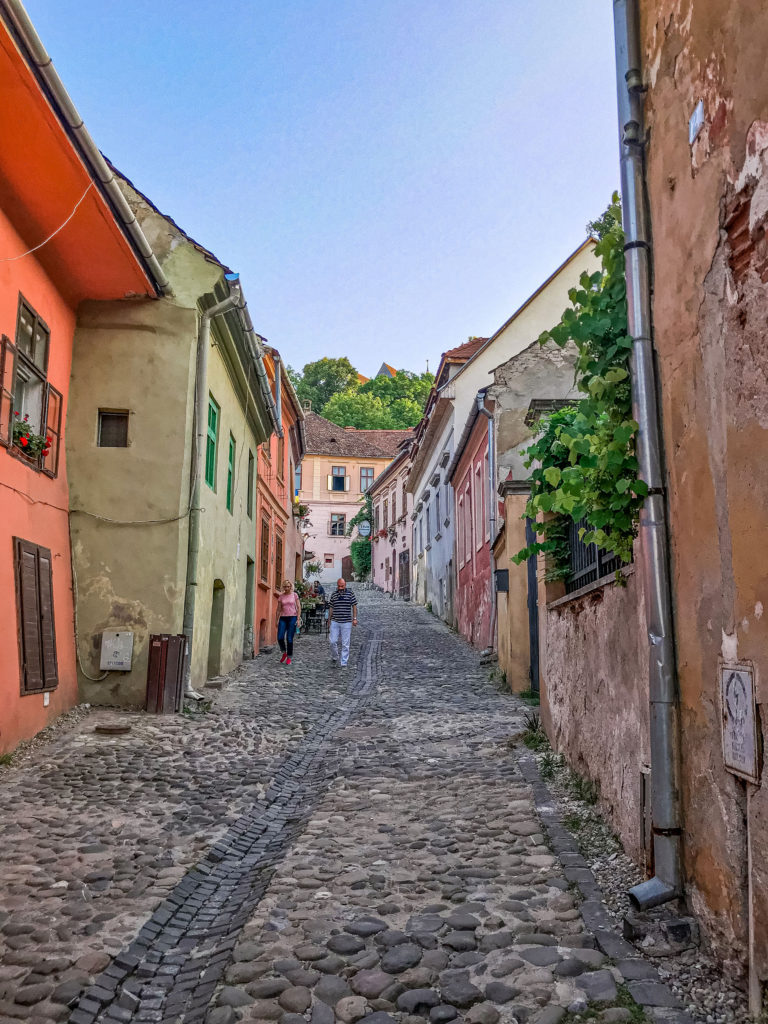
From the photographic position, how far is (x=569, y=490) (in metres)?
4.41

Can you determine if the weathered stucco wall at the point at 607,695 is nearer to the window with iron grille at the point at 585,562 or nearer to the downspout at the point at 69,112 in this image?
the window with iron grille at the point at 585,562

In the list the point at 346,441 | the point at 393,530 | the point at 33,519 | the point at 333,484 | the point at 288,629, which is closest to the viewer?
the point at 33,519

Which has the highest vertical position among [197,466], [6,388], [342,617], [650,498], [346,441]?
[346,441]

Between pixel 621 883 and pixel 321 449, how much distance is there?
49582mm

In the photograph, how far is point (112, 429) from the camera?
34.0 ft

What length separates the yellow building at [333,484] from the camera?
53.3 m

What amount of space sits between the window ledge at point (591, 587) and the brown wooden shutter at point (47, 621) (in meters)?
5.08

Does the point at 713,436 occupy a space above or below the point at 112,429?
below

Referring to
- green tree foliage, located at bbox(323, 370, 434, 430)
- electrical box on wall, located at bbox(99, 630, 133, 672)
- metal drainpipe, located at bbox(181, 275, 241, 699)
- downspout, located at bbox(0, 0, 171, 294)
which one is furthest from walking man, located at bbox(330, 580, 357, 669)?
green tree foliage, located at bbox(323, 370, 434, 430)

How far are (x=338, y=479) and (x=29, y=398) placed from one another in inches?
1766

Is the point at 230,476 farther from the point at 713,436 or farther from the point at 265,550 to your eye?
the point at 713,436

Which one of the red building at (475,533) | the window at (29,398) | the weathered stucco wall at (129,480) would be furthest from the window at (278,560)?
the window at (29,398)

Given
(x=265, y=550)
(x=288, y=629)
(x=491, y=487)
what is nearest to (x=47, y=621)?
(x=288, y=629)

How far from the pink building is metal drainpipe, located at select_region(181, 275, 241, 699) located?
26.2 metres
